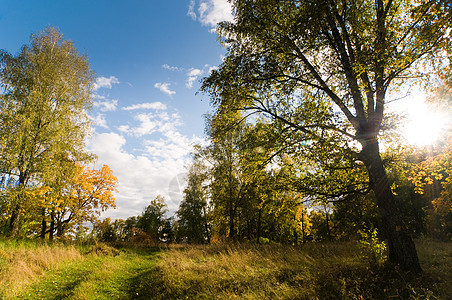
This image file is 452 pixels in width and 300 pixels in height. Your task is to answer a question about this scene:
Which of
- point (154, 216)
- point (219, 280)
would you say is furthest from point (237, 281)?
point (154, 216)

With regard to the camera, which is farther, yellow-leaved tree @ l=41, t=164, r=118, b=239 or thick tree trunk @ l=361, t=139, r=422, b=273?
yellow-leaved tree @ l=41, t=164, r=118, b=239

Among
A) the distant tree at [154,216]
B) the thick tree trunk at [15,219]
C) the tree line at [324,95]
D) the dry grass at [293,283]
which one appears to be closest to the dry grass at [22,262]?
the thick tree trunk at [15,219]

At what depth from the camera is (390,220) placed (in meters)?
6.14

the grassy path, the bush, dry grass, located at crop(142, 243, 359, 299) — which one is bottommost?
the grassy path

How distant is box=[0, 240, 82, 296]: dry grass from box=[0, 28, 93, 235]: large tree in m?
3.05

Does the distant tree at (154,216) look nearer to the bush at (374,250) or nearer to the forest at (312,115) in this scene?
the forest at (312,115)

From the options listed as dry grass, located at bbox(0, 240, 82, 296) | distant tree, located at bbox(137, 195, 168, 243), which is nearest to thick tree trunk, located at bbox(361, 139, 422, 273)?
dry grass, located at bbox(0, 240, 82, 296)

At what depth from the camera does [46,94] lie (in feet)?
47.4

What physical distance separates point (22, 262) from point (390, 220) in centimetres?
1317

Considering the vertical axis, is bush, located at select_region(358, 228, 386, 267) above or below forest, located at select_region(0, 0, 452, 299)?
below

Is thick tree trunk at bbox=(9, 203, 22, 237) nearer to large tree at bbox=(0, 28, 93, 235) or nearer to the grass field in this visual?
large tree at bbox=(0, 28, 93, 235)

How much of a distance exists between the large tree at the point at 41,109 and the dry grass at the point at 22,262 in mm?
3045

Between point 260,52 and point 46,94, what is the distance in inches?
604

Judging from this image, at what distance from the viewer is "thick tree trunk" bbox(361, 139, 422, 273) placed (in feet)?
19.0
